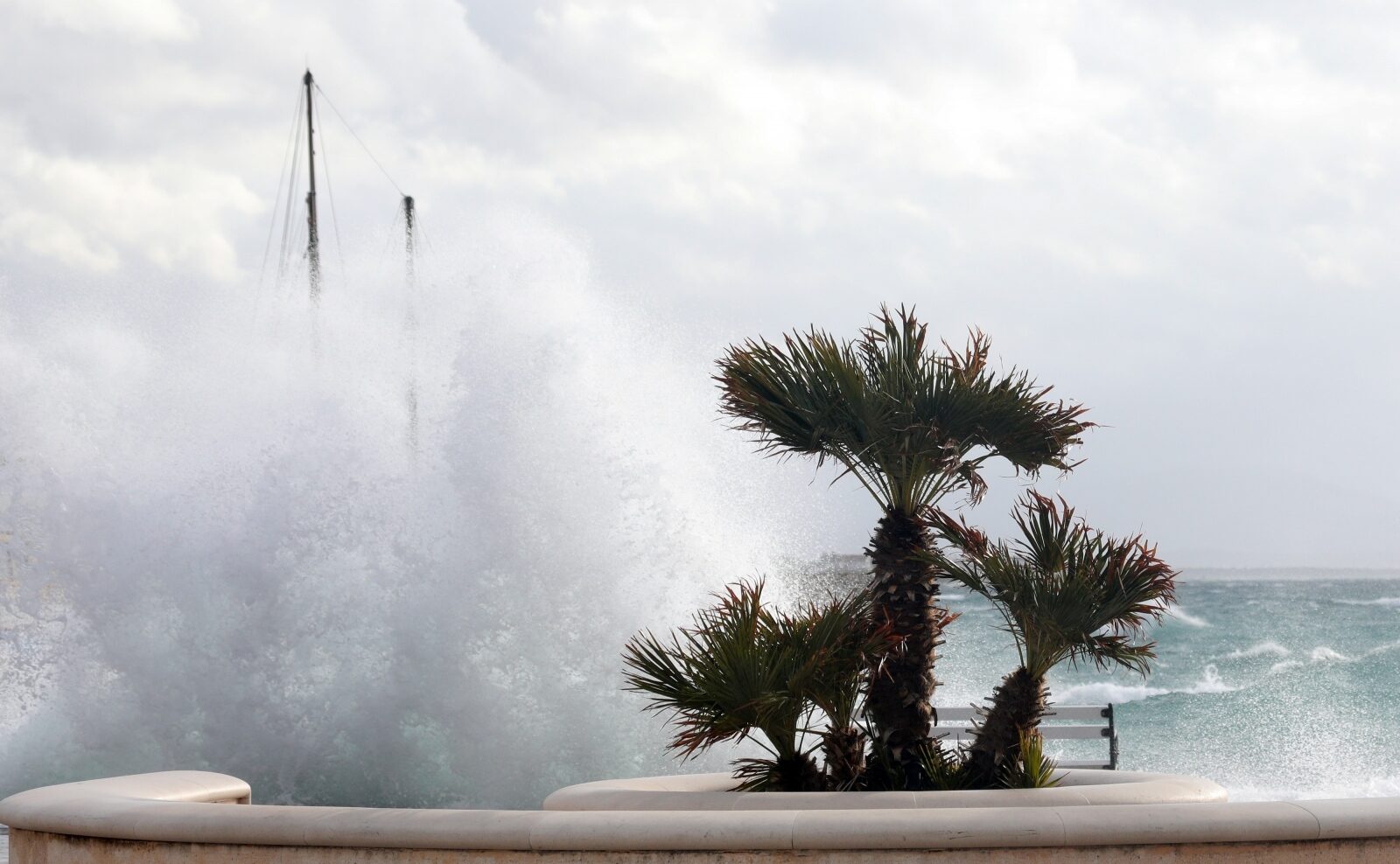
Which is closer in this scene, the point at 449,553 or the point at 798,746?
the point at 798,746

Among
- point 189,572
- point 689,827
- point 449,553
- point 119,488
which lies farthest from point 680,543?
point 689,827

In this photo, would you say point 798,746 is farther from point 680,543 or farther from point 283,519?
point 283,519

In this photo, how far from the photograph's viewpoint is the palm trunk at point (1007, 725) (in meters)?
7.69

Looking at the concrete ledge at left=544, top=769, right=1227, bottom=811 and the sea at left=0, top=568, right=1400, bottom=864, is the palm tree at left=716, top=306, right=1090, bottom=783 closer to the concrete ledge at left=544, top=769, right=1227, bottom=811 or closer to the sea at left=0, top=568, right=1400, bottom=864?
the concrete ledge at left=544, top=769, right=1227, bottom=811

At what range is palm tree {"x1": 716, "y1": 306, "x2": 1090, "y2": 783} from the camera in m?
7.95

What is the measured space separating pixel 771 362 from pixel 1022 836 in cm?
373

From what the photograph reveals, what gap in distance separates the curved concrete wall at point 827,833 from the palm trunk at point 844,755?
2.45m

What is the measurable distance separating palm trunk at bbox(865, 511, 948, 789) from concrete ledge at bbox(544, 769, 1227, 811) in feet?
4.08

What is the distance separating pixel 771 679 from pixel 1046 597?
168 centimetres

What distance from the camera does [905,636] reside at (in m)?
7.87

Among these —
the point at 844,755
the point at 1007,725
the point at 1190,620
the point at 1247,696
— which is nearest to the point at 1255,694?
the point at 1247,696

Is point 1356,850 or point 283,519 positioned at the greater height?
point 283,519

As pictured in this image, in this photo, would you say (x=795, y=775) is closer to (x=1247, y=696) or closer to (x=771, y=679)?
(x=771, y=679)

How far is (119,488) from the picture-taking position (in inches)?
665
